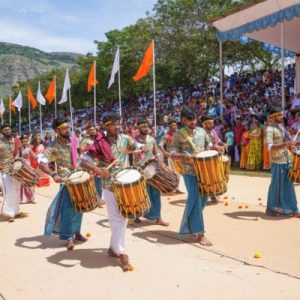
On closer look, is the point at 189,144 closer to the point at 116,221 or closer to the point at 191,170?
the point at 191,170

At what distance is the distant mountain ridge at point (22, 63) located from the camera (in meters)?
147

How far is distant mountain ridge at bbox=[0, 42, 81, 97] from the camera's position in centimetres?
14725

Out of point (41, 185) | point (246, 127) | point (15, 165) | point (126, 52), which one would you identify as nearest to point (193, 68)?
point (126, 52)

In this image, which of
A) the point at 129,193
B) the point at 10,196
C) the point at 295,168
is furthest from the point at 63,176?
the point at 295,168

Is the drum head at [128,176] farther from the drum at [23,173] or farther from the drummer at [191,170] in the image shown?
the drum at [23,173]

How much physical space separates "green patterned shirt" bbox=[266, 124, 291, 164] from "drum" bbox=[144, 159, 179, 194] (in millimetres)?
1646

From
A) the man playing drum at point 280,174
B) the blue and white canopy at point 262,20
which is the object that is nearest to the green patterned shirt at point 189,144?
the man playing drum at point 280,174

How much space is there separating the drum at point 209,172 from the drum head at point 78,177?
1.33 meters

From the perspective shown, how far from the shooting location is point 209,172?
558 cm

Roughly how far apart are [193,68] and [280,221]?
26.7 metres

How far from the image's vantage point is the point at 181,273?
4648 millimetres

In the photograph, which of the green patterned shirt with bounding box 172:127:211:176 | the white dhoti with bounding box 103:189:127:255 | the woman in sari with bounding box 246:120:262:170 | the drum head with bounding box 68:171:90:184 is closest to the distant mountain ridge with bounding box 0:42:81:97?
the woman in sari with bounding box 246:120:262:170

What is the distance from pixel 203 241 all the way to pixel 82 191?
1.63 metres

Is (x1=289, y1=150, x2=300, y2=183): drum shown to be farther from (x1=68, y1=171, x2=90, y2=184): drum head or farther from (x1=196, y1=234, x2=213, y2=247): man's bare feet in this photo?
(x1=68, y1=171, x2=90, y2=184): drum head
